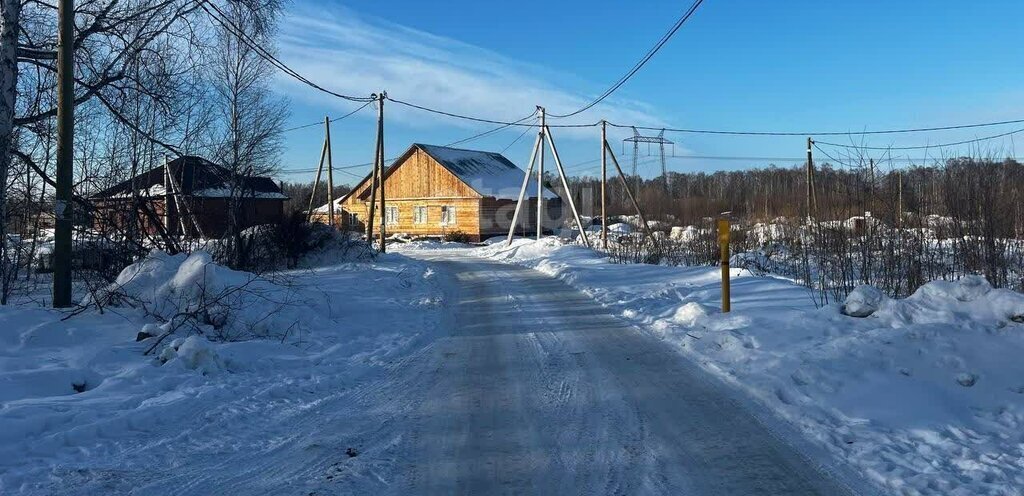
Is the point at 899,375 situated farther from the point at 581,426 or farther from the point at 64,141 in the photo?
the point at 64,141

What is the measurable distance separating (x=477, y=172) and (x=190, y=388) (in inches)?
1590

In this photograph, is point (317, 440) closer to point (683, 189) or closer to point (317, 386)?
point (317, 386)

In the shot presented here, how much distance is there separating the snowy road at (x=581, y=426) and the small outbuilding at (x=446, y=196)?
33.6m

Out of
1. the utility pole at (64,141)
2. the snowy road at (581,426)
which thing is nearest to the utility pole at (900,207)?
the snowy road at (581,426)

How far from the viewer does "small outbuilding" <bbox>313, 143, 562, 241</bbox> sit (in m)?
42.8

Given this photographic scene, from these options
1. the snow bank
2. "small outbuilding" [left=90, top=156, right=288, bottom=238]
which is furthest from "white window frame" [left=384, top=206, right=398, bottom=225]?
the snow bank

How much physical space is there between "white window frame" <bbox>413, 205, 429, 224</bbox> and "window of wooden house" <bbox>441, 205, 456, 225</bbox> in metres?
1.40

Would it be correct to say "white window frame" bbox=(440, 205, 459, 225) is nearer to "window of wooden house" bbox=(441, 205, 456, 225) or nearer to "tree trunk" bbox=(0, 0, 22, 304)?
"window of wooden house" bbox=(441, 205, 456, 225)

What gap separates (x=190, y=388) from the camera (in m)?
6.13

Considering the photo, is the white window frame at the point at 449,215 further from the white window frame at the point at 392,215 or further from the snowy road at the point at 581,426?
the snowy road at the point at 581,426

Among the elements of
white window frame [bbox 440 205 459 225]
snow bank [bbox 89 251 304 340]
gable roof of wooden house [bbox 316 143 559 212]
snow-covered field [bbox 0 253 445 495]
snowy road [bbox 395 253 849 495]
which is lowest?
snowy road [bbox 395 253 849 495]

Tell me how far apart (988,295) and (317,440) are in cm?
709

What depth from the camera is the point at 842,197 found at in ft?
39.1

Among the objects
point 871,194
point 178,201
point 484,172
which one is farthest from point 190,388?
point 484,172
